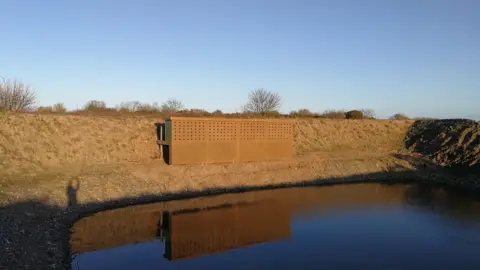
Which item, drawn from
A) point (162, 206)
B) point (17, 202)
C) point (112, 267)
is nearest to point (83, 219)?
point (17, 202)

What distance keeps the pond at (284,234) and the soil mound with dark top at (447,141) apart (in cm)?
800

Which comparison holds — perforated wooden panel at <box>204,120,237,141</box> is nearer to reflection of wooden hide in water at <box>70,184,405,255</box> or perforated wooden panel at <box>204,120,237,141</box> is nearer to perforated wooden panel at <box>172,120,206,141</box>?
perforated wooden panel at <box>172,120,206,141</box>

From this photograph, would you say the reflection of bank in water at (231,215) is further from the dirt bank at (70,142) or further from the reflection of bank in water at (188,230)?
the dirt bank at (70,142)

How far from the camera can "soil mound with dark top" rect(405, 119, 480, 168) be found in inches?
988

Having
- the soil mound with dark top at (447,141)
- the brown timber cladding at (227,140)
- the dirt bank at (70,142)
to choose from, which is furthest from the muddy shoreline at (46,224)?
the soil mound with dark top at (447,141)

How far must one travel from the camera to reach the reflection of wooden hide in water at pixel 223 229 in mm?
11312

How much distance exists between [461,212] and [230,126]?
37.9 ft

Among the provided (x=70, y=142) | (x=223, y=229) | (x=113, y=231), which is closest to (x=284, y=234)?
(x=223, y=229)

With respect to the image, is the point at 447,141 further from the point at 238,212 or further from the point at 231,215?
the point at 231,215

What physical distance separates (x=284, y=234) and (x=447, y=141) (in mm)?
20303

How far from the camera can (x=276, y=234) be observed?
41.2ft

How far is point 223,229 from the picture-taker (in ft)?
42.7

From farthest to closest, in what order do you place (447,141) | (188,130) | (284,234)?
(447,141), (188,130), (284,234)

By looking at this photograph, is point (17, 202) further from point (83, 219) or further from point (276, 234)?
point (276, 234)
